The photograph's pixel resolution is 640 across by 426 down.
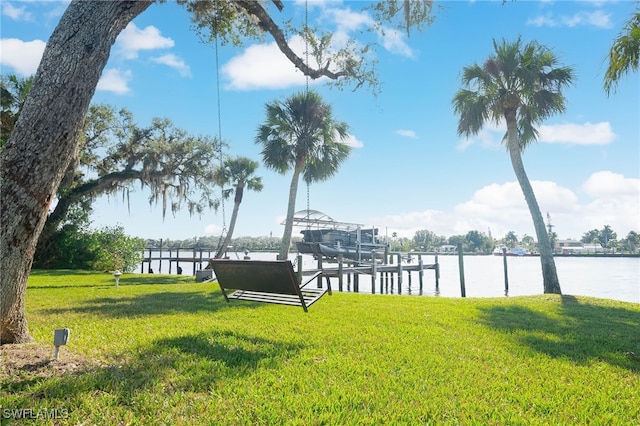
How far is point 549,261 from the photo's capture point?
1225 centimetres

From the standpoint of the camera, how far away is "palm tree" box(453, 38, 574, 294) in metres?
13.0

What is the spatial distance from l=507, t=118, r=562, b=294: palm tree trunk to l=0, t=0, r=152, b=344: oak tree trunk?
1278 centimetres

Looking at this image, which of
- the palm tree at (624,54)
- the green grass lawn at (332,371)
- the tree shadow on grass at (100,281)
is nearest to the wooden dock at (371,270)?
the tree shadow on grass at (100,281)

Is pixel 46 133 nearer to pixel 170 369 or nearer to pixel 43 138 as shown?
pixel 43 138

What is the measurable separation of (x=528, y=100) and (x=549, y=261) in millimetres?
5741

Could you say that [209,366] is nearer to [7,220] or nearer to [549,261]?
[7,220]

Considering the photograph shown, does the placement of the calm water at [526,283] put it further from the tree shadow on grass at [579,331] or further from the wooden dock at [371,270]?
the tree shadow on grass at [579,331]

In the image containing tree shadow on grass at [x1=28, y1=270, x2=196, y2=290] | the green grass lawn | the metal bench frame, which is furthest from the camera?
tree shadow on grass at [x1=28, y1=270, x2=196, y2=290]

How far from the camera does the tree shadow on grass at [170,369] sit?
259cm

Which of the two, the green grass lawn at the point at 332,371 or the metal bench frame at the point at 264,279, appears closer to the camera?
the green grass lawn at the point at 332,371

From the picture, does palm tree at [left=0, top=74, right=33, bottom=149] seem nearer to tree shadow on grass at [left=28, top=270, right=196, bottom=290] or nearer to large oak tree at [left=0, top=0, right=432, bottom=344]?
tree shadow on grass at [left=28, top=270, right=196, bottom=290]

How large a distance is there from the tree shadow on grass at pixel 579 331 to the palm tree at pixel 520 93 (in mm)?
6045

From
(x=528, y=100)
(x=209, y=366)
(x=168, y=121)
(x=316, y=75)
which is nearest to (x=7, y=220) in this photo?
(x=209, y=366)

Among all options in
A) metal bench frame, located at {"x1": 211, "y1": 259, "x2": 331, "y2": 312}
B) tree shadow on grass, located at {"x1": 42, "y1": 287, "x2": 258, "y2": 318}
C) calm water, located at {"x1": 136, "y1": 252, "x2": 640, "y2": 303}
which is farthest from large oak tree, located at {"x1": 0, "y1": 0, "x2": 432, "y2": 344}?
calm water, located at {"x1": 136, "y1": 252, "x2": 640, "y2": 303}
